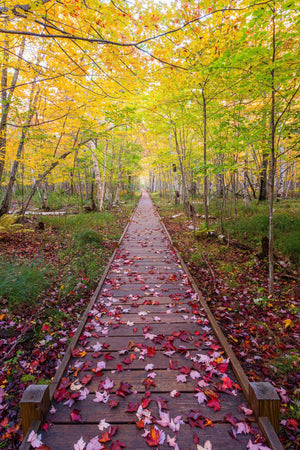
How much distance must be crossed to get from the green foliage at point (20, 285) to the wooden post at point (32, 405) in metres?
2.34

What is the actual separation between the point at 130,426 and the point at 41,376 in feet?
4.94

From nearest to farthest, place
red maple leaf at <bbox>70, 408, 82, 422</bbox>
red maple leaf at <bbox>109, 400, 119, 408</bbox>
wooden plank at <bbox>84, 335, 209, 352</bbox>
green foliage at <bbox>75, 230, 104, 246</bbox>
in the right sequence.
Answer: red maple leaf at <bbox>70, 408, 82, 422</bbox>
red maple leaf at <bbox>109, 400, 119, 408</bbox>
wooden plank at <bbox>84, 335, 209, 352</bbox>
green foliage at <bbox>75, 230, 104, 246</bbox>

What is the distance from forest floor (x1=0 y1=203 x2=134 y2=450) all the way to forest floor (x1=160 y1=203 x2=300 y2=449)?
2.74m

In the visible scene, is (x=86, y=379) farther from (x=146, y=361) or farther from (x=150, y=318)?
(x=150, y=318)

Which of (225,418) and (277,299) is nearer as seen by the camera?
(225,418)

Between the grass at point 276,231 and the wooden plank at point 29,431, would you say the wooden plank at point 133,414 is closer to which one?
the wooden plank at point 29,431

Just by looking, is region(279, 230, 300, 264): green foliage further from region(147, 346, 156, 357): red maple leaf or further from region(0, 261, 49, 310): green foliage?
region(0, 261, 49, 310): green foliage

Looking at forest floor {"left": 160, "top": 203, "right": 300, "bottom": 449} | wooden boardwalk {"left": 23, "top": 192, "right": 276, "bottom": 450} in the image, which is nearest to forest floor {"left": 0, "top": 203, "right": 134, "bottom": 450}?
wooden boardwalk {"left": 23, "top": 192, "right": 276, "bottom": 450}

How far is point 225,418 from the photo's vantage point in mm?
1985

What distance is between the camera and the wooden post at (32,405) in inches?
74.5

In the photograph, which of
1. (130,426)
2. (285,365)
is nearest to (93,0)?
(130,426)

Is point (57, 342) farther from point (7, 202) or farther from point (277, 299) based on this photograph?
point (7, 202)

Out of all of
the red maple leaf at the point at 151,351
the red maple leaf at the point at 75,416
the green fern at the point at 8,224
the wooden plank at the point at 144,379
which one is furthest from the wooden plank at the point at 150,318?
the green fern at the point at 8,224

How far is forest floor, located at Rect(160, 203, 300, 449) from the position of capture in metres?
2.52
